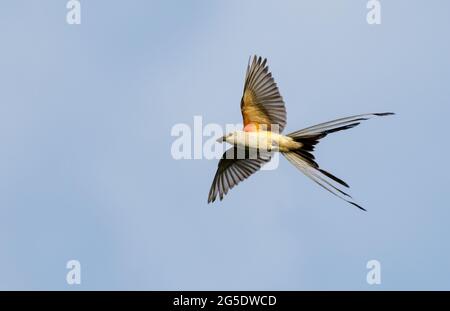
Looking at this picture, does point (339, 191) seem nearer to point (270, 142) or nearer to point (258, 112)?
point (270, 142)

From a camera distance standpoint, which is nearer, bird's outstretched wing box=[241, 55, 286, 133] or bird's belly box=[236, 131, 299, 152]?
bird's belly box=[236, 131, 299, 152]

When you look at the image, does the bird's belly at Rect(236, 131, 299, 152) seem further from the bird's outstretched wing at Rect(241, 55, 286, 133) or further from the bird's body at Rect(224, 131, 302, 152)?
the bird's outstretched wing at Rect(241, 55, 286, 133)

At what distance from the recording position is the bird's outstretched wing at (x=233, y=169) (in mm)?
9072

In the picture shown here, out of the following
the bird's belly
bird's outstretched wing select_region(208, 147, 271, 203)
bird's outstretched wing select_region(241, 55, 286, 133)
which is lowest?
bird's outstretched wing select_region(208, 147, 271, 203)

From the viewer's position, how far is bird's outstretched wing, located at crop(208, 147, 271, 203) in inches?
357

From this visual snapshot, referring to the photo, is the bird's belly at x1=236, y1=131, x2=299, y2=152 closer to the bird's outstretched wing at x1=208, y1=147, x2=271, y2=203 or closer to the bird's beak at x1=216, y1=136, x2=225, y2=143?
the bird's beak at x1=216, y1=136, x2=225, y2=143

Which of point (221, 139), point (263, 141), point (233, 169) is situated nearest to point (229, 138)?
point (221, 139)

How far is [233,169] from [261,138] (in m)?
1.30

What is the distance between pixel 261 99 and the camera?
8.30m

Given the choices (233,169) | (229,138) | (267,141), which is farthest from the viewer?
(233,169)

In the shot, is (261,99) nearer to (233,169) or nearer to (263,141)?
(263,141)

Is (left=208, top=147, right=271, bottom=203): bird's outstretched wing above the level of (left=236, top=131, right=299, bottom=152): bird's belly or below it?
below

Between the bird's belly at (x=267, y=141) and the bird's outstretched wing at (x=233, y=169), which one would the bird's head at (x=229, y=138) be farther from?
the bird's outstretched wing at (x=233, y=169)
